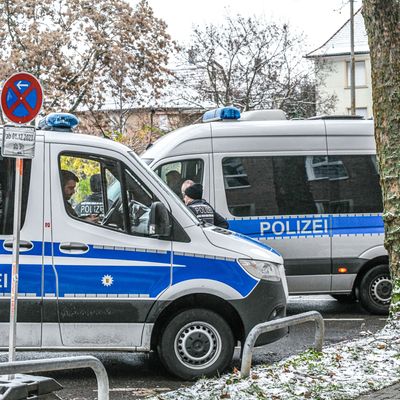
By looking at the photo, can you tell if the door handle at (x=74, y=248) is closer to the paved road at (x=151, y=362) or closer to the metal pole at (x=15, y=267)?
the metal pole at (x=15, y=267)

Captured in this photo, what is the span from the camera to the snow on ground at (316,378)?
662cm

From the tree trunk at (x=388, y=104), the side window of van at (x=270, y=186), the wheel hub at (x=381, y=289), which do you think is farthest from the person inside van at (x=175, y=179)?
the tree trunk at (x=388, y=104)

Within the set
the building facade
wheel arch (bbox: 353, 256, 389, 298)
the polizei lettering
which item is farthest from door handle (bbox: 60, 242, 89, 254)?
the building facade

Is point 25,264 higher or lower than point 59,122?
lower

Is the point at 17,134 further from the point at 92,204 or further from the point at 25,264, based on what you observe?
the point at 25,264

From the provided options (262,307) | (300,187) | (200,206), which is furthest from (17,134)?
(300,187)

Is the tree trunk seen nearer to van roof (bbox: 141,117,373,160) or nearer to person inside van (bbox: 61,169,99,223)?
van roof (bbox: 141,117,373,160)

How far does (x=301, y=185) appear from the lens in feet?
40.8

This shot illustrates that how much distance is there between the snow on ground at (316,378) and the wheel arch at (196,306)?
0.73 metres

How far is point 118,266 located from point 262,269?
4.54 feet

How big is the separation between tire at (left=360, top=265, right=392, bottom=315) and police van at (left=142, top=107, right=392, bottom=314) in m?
0.01

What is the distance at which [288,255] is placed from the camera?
40.3 feet

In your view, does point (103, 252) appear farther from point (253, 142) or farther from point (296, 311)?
point (296, 311)

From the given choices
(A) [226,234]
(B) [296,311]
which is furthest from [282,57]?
(A) [226,234]
